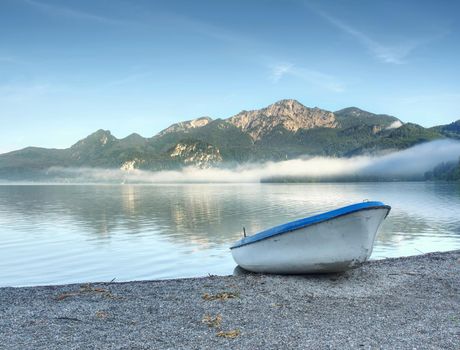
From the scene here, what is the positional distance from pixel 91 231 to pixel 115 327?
34653 millimetres

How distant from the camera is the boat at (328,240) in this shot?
1666 centimetres

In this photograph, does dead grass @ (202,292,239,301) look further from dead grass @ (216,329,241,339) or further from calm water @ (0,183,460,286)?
calm water @ (0,183,460,286)

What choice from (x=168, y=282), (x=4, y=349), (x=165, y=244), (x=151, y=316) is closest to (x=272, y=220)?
(x=165, y=244)

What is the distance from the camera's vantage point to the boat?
16.7 metres

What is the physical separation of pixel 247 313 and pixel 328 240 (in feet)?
Answer: 17.9

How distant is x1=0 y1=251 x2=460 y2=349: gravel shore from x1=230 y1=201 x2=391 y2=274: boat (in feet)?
2.22

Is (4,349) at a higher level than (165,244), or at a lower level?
higher

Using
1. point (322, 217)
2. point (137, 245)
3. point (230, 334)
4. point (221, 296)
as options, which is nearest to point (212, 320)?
point (230, 334)

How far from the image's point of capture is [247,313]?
42.9 ft

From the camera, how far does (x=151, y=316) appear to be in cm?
1284

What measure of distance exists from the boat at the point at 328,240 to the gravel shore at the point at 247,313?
68 cm

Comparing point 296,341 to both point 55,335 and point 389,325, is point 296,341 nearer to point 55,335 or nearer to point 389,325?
point 389,325

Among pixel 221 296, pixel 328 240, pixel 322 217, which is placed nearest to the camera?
pixel 221 296

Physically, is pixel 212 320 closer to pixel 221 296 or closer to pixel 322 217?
pixel 221 296
